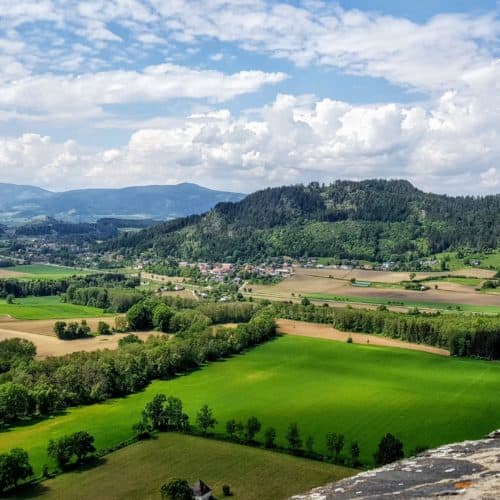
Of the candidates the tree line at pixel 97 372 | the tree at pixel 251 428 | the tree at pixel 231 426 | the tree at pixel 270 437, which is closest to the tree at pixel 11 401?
the tree line at pixel 97 372

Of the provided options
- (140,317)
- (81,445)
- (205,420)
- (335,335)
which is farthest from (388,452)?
(140,317)

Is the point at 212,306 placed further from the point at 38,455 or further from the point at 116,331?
the point at 38,455

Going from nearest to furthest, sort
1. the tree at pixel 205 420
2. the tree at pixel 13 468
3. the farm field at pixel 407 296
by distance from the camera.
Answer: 1. the tree at pixel 13 468
2. the tree at pixel 205 420
3. the farm field at pixel 407 296

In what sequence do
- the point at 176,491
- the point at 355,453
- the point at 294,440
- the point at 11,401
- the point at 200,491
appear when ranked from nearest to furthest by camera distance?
the point at 176,491 < the point at 200,491 < the point at 355,453 < the point at 294,440 < the point at 11,401

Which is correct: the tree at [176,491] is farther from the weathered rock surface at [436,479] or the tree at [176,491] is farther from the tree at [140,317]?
the tree at [140,317]

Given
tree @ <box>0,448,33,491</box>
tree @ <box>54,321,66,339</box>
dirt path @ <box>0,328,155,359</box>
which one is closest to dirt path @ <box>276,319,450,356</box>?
dirt path @ <box>0,328,155,359</box>

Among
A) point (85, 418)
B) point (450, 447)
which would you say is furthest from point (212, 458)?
point (450, 447)

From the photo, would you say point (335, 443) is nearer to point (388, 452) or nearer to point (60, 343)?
point (388, 452)
